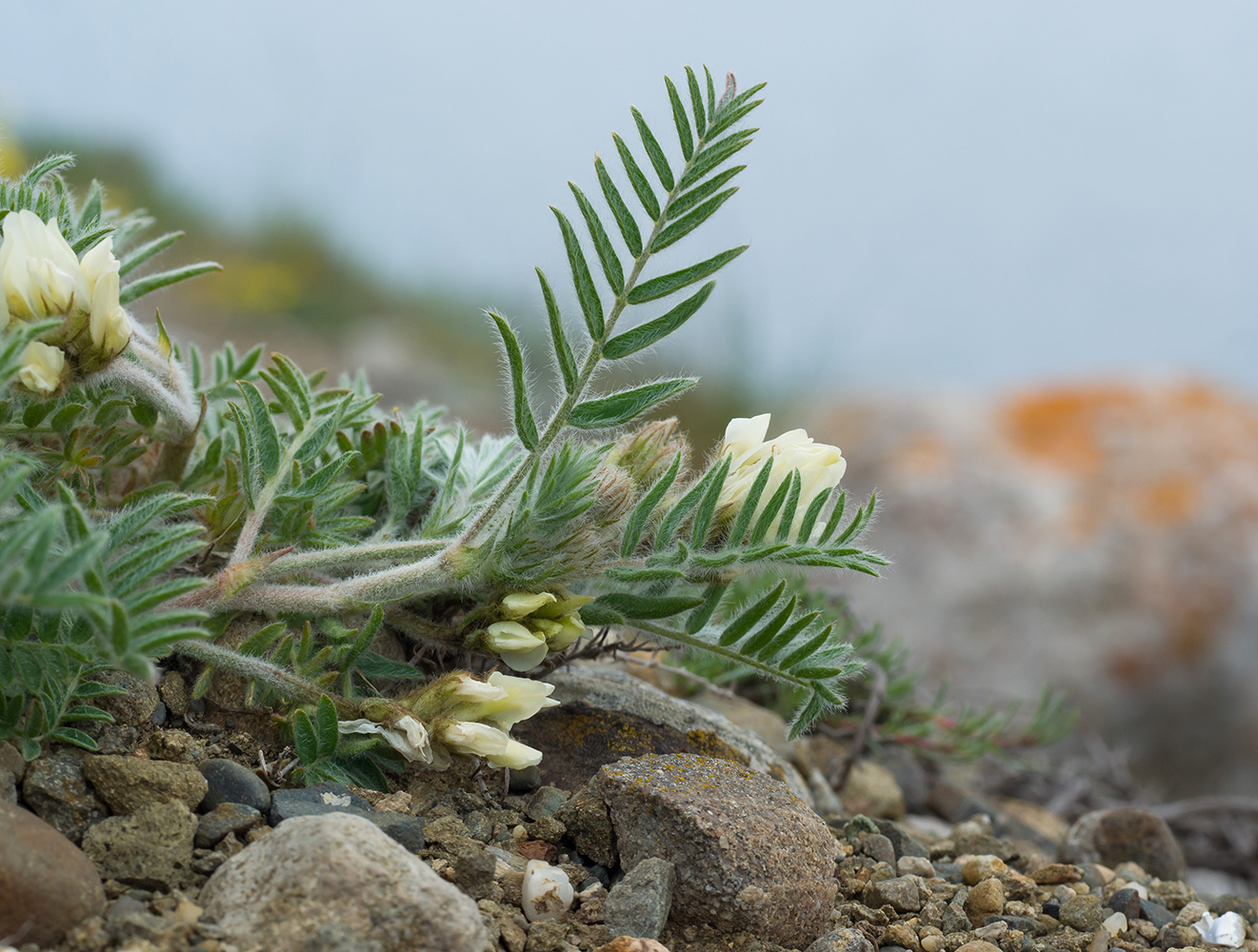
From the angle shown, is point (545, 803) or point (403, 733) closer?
point (403, 733)

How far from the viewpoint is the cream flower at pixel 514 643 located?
1672mm

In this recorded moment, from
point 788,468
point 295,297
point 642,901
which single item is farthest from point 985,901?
point 295,297

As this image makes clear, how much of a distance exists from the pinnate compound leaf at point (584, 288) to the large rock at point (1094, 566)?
10.4 ft

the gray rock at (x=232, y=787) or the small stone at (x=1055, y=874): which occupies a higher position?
the small stone at (x=1055, y=874)

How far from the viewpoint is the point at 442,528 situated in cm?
192

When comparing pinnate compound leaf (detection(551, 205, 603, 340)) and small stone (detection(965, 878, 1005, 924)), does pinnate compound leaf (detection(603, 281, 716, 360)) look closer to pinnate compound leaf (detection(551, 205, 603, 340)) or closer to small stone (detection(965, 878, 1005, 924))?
pinnate compound leaf (detection(551, 205, 603, 340))

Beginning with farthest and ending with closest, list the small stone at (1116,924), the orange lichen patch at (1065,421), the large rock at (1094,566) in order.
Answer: the orange lichen patch at (1065,421)
the large rock at (1094,566)
the small stone at (1116,924)

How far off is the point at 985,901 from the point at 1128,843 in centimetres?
79

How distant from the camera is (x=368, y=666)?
1.81 meters

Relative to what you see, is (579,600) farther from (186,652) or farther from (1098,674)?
(1098,674)

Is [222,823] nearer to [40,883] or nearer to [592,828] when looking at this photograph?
[40,883]

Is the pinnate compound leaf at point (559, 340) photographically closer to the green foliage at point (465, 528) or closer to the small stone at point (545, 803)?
the green foliage at point (465, 528)

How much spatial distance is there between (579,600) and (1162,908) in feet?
4.47

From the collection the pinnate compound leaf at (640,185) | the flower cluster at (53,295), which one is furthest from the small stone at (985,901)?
the flower cluster at (53,295)
